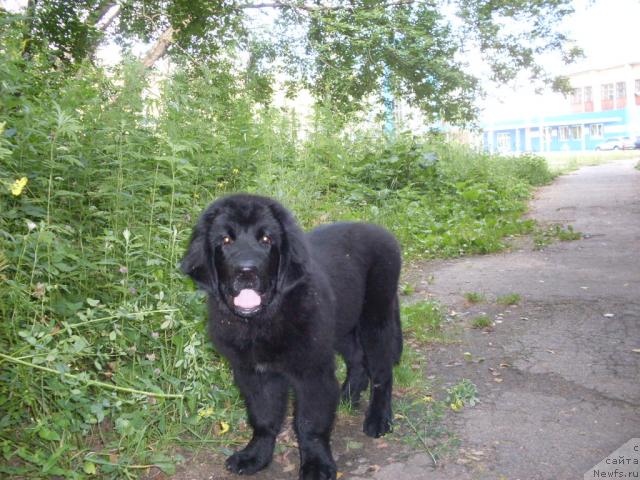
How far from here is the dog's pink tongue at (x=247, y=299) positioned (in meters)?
3.10

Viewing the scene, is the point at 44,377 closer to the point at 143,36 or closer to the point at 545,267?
the point at 545,267

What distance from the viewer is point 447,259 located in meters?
8.81

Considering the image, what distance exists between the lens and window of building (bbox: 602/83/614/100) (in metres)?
66.4

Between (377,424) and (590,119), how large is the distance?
69148 mm

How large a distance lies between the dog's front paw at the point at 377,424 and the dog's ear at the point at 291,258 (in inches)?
45.7

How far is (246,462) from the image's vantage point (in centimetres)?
344

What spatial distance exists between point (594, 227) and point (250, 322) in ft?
29.3

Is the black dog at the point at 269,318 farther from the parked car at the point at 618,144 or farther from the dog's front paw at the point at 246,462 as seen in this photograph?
the parked car at the point at 618,144

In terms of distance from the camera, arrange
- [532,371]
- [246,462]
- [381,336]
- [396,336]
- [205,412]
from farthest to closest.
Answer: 1. [532,371]
2. [396,336]
3. [381,336]
4. [205,412]
5. [246,462]

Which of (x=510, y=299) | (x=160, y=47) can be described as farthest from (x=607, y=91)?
(x=510, y=299)

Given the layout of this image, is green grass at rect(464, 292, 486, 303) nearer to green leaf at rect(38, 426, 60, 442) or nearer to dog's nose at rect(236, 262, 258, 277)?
dog's nose at rect(236, 262, 258, 277)

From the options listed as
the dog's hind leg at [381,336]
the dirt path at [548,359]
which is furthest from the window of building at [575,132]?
the dog's hind leg at [381,336]

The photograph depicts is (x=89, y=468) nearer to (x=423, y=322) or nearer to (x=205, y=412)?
(x=205, y=412)

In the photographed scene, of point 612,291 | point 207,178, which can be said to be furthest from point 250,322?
point 612,291
